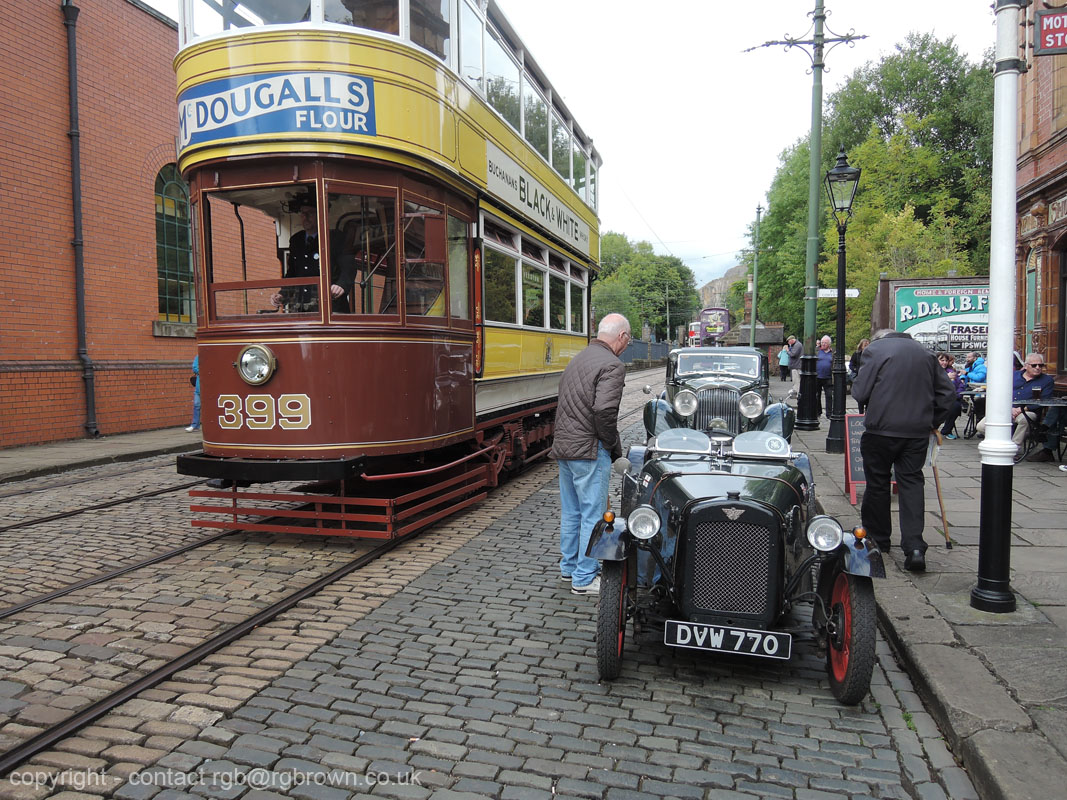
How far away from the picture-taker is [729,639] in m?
3.53

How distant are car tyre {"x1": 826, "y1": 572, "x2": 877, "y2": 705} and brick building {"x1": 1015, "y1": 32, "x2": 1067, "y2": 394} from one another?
10.6 metres

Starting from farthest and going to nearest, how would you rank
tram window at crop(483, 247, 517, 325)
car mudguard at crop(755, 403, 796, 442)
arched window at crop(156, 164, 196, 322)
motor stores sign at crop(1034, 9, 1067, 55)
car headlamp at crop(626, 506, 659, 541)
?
arched window at crop(156, 164, 196, 322) < car mudguard at crop(755, 403, 796, 442) < tram window at crop(483, 247, 517, 325) < motor stores sign at crop(1034, 9, 1067, 55) < car headlamp at crop(626, 506, 659, 541)

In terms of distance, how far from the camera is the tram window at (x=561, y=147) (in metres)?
10.8

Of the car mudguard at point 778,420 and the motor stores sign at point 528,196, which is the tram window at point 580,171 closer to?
the motor stores sign at point 528,196

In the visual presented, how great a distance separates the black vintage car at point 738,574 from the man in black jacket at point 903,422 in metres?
1.81

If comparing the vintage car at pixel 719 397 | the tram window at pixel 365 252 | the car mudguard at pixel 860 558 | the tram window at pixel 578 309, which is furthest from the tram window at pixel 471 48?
the car mudguard at pixel 860 558

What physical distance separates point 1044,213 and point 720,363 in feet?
23.6

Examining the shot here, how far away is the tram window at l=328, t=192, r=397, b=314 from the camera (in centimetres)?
583

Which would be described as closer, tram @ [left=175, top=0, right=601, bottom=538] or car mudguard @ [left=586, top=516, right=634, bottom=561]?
car mudguard @ [left=586, top=516, right=634, bottom=561]

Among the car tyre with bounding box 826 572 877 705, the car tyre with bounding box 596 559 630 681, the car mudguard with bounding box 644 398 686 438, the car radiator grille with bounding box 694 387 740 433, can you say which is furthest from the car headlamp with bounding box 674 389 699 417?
the car tyre with bounding box 596 559 630 681

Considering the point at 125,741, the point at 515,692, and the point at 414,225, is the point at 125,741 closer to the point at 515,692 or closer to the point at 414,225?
the point at 515,692

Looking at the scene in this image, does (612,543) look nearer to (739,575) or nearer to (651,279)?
(739,575)

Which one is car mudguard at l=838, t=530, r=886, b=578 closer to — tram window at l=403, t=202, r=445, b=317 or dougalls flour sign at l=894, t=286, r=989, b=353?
tram window at l=403, t=202, r=445, b=317

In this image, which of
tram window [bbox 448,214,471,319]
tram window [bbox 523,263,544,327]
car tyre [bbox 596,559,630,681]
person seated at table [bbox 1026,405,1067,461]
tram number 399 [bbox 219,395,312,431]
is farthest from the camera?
person seated at table [bbox 1026,405,1067,461]
